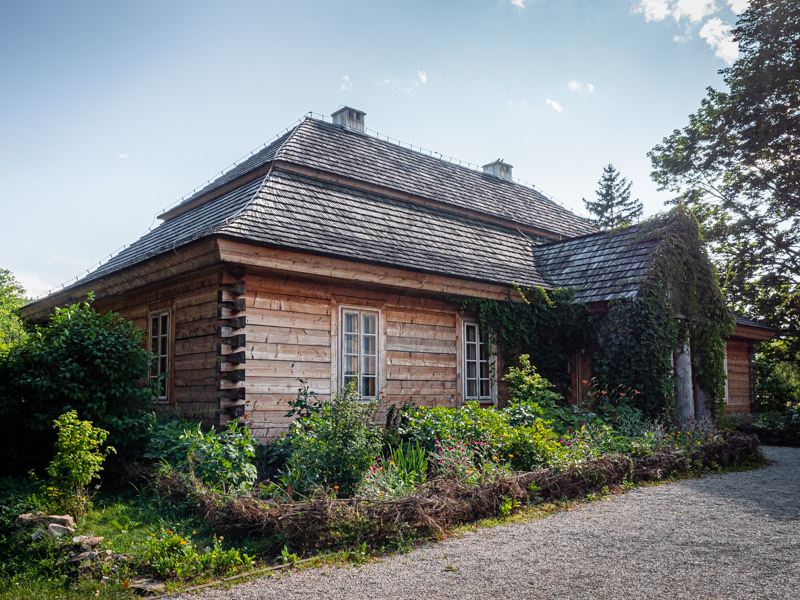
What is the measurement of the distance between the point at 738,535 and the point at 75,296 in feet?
37.5

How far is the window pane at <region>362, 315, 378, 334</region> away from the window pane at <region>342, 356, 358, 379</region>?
53 centimetres

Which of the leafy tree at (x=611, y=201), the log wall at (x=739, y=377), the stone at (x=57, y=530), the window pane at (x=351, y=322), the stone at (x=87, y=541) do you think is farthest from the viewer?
the leafy tree at (x=611, y=201)

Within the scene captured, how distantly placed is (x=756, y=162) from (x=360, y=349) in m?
19.2

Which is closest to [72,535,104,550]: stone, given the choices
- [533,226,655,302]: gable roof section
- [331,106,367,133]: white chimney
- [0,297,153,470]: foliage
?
[0,297,153,470]: foliage

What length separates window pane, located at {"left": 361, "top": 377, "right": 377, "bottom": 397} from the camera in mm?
A: 10133

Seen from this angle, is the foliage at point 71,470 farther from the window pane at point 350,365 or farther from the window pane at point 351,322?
the window pane at point 351,322

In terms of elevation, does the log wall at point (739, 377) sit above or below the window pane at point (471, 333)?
below

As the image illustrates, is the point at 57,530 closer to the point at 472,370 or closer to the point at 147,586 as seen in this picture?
the point at 147,586

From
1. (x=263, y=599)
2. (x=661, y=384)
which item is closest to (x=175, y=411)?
(x=263, y=599)

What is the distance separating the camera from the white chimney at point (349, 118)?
1554cm

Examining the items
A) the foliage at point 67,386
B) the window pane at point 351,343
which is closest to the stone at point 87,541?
the foliage at point 67,386

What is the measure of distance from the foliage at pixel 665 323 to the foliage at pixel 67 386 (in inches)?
324

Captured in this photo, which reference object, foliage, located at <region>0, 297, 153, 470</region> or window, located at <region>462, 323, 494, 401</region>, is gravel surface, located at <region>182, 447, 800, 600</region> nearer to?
foliage, located at <region>0, 297, 153, 470</region>

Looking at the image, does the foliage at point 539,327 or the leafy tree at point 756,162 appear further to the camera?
the leafy tree at point 756,162
